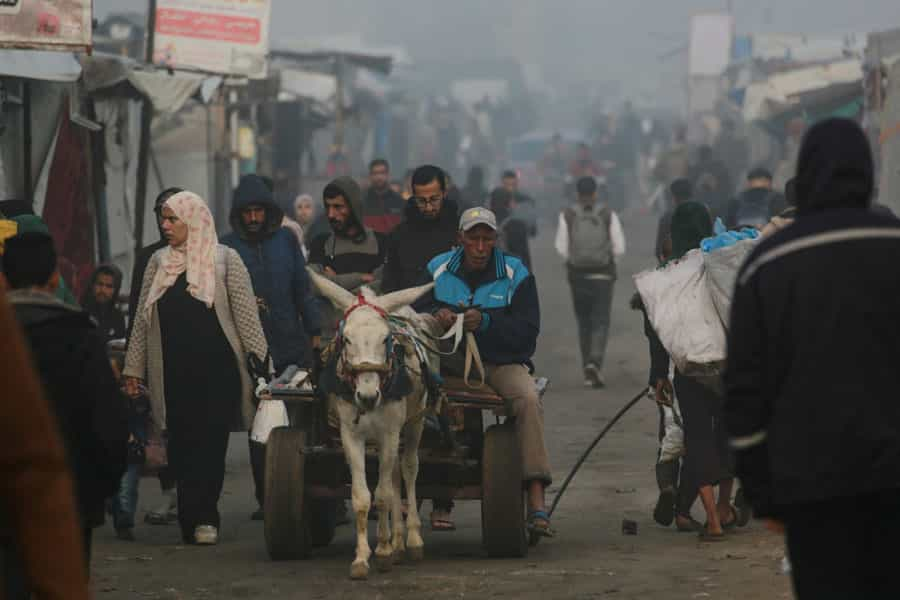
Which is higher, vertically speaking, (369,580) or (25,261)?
(25,261)

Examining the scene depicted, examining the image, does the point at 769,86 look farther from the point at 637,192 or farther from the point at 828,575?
the point at 828,575

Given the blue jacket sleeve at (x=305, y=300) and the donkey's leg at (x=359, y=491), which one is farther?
the blue jacket sleeve at (x=305, y=300)

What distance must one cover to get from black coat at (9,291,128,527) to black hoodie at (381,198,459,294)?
4.59m

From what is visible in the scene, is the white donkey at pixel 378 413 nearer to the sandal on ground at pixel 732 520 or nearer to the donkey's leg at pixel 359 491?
the donkey's leg at pixel 359 491

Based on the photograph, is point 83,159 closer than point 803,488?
No

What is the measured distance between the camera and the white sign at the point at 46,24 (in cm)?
1243

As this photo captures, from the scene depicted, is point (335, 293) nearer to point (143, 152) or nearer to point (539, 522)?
point (539, 522)

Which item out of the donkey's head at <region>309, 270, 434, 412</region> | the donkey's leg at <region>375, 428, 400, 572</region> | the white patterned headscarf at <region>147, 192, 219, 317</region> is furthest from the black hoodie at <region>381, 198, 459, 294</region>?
the donkey's head at <region>309, 270, 434, 412</region>

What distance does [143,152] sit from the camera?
18203mm

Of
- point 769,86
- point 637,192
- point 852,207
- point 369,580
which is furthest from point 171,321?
point 637,192

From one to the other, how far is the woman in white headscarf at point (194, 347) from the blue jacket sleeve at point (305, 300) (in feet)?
→ 2.86

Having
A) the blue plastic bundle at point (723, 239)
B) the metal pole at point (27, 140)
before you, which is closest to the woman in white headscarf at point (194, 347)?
the blue plastic bundle at point (723, 239)

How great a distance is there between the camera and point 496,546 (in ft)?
31.2

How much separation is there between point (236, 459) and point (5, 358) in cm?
1131
